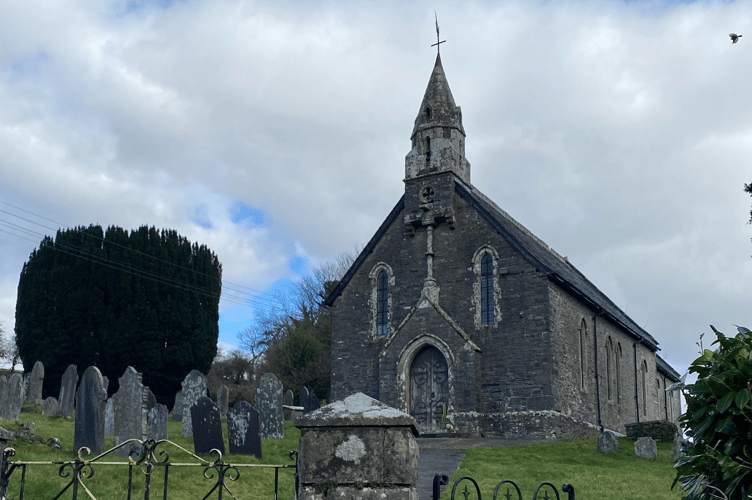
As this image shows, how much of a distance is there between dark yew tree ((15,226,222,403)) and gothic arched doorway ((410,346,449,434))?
15839 mm

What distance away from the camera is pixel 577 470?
55.0 feet

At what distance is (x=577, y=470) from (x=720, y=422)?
12.0 metres

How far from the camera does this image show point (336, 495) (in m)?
5.76

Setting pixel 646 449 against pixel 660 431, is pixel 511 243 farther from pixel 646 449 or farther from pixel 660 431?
pixel 646 449

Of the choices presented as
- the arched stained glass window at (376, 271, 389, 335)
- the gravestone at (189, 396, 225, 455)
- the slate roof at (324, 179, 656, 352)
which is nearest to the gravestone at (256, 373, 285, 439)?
the gravestone at (189, 396, 225, 455)

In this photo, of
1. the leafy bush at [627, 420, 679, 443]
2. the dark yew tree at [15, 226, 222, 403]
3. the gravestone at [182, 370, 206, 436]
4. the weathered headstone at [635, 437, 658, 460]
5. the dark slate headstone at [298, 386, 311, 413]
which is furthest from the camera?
the dark yew tree at [15, 226, 222, 403]

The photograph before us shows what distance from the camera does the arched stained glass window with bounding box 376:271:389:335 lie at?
2744 centimetres

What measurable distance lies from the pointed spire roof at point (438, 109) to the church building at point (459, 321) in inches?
2.0

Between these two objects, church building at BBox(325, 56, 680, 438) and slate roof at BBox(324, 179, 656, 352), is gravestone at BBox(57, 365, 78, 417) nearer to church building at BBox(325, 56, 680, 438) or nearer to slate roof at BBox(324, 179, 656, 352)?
church building at BBox(325, 56, 680, 438)

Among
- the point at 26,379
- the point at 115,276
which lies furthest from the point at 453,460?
the point at 115,276

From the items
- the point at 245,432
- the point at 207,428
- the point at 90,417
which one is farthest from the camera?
the point at 245,432

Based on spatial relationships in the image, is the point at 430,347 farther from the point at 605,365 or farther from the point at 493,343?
the point at 605,365

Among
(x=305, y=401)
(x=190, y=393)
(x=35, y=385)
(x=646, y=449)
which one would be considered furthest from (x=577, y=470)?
(x=35, y=385)

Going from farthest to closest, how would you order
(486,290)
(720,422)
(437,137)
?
1. (437,137)
2. (486,290)
3. (720,422)
